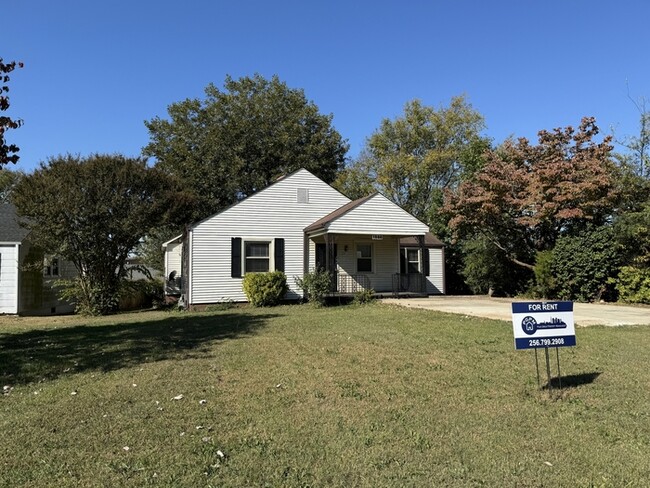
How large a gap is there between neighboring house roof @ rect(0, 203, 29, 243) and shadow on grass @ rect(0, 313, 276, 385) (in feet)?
20.2

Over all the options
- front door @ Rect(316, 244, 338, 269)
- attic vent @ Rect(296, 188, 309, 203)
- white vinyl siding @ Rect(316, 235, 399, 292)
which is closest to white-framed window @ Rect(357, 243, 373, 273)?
white vinyl siding @ Rect(316, 235, 399, 292)

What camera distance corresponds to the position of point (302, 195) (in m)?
18.5

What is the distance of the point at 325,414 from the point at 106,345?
5.70 meters

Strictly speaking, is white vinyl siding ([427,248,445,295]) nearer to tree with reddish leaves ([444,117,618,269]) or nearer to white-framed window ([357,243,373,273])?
tree with reddish leaves ([444,117,618,269])

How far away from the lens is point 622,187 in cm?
1677

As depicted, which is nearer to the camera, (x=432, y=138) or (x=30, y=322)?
(x=30, y=322)

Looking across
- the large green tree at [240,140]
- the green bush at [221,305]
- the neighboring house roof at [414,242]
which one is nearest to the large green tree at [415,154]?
the large green tree at [240,140]

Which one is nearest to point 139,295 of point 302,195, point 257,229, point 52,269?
point 52,269

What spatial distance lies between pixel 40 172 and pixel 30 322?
4869 millimetres

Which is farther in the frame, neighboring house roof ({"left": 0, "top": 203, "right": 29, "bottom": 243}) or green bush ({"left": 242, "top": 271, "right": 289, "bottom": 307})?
green bush ({"left": 242, "top": 271, "right": 289, "bottom": 307})

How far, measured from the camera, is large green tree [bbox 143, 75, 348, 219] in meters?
26.9

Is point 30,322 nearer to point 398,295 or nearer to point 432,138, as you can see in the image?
point 398,295

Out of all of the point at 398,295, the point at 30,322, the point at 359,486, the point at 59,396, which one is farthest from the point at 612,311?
the point at 30,322

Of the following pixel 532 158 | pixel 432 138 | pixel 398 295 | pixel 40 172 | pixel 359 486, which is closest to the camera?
pixel 359 486
